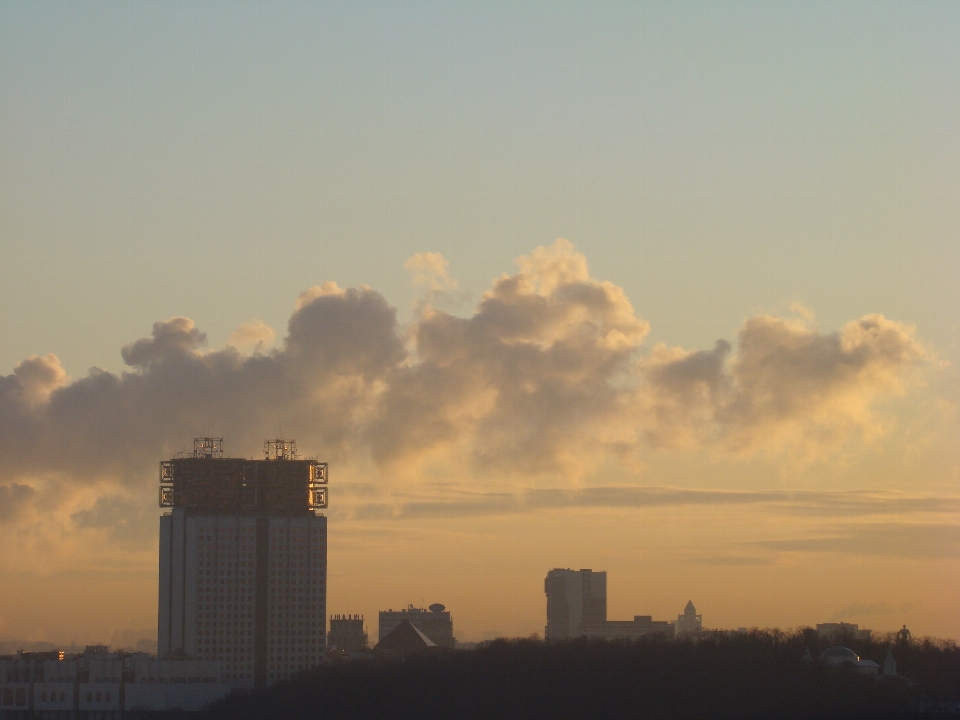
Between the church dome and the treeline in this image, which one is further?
the church dome

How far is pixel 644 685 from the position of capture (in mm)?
159750

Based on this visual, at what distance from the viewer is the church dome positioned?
165 meters

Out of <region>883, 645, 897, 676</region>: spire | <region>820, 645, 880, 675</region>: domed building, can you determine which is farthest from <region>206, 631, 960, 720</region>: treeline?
<region>820, 645, 880, 675</region>: domed building

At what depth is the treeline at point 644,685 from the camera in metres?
147

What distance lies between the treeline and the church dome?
2.40 meters

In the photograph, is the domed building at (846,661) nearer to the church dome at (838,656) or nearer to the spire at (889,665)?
the church dome at (838,656)

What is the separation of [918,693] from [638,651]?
35301 millimetres

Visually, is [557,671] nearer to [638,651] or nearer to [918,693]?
[638,651]

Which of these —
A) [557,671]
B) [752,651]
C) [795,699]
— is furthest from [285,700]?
[795,699]

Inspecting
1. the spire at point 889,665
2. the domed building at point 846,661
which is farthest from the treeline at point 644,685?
the domed building at point 846,661

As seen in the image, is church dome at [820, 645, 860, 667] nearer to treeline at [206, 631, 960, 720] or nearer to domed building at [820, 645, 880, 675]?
domed building at [820, 645, 880, 675]

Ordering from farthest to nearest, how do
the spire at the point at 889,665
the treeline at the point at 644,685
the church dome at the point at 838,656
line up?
the church dome at the point at 838,656 < the spire at the point at 889,665 < the treeline at the point at 644,685

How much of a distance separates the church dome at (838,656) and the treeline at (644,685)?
2.40 metres

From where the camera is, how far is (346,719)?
587ft
